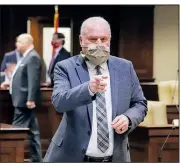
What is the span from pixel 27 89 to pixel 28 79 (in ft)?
0.24

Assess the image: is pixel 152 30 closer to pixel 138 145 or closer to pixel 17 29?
pixel 17 29

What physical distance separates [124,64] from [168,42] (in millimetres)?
2806

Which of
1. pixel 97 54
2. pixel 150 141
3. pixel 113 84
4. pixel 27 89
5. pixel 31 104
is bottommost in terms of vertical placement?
pixel 150 141

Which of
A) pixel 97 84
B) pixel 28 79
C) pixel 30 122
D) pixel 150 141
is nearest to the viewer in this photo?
pixel 97 84

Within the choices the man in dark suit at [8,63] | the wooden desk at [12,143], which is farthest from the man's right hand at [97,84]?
the man in dark suit at [8,63]

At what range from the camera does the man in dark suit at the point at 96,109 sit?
196 centimetres

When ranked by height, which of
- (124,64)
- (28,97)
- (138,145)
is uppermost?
(124,64)

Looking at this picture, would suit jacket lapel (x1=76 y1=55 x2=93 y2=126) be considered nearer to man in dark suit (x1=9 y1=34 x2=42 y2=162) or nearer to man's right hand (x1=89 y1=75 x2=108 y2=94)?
man's right hand (x1=89 y1=75 x2=108 y2=94)

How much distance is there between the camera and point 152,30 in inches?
229

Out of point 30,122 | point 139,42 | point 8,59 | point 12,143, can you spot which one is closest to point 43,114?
point 30,122

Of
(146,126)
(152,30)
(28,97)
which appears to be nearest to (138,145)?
(146,126)

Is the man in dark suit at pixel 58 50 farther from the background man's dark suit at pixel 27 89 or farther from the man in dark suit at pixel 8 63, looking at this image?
the man in dark suit at pixel 8 63

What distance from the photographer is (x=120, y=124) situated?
193cm

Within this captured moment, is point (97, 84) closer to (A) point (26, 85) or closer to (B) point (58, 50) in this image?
(B) point (58, 50)
